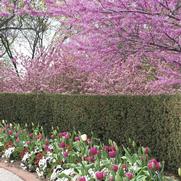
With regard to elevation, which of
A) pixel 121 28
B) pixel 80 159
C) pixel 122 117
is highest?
pixel 121 28

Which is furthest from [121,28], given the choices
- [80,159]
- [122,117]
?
[80,159]

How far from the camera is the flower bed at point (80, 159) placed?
20.6ft

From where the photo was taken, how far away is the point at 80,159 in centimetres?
793

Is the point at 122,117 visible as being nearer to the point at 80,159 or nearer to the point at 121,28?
the point at 80,159

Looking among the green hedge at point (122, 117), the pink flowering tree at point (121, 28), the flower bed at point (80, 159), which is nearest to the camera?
the flower bed at point (80, 159)

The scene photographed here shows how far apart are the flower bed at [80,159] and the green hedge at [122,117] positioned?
25 centimetres

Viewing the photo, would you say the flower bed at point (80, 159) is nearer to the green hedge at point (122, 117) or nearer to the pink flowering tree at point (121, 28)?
the green hedge at point (122, 117)

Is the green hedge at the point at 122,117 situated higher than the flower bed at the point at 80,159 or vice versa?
the green hedge at the point at 122,117

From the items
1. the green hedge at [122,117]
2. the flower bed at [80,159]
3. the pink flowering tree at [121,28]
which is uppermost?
the pink flowering tree at [121,28]

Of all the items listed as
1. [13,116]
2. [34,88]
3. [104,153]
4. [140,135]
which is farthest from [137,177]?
[34,88]

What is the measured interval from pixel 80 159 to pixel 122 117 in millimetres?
1276

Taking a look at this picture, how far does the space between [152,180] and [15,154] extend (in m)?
4.48

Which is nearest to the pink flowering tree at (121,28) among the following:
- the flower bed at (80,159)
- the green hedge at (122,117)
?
the green hedge at (122,117)

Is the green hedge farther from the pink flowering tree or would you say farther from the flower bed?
the pink flowering tree
